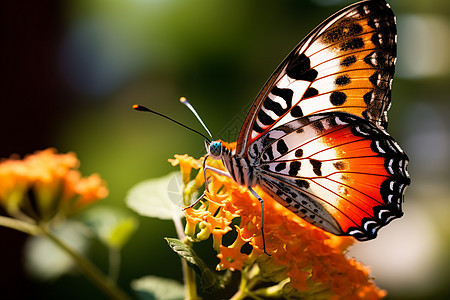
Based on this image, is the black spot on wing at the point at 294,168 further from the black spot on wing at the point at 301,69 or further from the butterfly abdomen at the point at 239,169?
the black spot on wing at the point at 301,69

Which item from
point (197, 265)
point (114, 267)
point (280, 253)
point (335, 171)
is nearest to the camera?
point (197, 265)

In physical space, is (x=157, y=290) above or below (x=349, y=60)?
below

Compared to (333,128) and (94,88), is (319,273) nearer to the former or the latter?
(333,128)

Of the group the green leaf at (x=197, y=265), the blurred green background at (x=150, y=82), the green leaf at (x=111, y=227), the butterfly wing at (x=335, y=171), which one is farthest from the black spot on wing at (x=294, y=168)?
the blurred green background at (x=150, y=82)

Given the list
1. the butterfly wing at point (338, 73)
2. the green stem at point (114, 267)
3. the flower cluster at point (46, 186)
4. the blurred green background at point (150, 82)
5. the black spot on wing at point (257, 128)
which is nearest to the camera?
the butterfly wing at point (338, 73)

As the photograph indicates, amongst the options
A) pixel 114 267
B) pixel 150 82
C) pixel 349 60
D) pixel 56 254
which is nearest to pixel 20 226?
pixel 114 267

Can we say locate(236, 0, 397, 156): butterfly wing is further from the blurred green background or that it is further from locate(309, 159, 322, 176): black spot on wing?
the blurred green background

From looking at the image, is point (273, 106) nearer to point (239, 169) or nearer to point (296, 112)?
point (296, 112)
